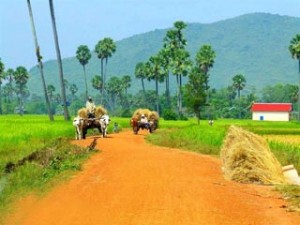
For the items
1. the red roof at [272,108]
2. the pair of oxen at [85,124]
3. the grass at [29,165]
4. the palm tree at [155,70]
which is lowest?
the red roof at [272,108]

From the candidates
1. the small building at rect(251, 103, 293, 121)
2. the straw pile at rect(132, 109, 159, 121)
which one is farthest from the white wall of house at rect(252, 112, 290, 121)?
the straw pile at rect(132, 109, 159, 121)

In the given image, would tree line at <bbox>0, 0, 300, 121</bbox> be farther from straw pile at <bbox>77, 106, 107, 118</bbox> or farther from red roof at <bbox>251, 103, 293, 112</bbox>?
straw pile at <bbox>77, 106, 107, 118</bbox>

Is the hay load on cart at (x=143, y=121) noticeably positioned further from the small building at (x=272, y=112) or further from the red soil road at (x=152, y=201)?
the small building at (x=272, y=112)

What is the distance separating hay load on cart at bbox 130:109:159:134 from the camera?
45.2 m

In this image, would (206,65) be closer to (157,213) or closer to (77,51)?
(77,51)

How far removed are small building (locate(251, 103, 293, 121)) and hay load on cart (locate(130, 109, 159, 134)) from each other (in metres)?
85.0

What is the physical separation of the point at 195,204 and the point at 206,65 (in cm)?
11165

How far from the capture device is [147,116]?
161 feet

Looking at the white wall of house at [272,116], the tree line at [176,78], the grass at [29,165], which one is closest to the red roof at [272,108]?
the white wall of house at [272,116]

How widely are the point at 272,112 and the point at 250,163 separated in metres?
117

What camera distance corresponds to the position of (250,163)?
17.2m

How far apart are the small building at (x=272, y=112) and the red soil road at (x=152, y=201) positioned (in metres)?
115

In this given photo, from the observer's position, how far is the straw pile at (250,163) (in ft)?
55.3

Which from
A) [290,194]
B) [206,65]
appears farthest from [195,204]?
[206,65]
